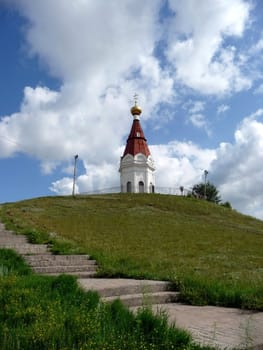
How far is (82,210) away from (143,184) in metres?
24.5

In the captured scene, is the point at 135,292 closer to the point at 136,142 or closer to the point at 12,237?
the point at 12,237

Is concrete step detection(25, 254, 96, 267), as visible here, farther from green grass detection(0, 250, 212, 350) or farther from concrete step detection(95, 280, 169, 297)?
green grass detection(0, 250, 212, 350)

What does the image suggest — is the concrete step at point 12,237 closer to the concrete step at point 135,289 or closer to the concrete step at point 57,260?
the concrete step at point 57,260

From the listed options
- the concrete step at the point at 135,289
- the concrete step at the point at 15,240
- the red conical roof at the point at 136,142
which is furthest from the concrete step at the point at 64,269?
the red conical roof at the point at 136,142

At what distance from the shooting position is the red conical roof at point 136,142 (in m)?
54.1

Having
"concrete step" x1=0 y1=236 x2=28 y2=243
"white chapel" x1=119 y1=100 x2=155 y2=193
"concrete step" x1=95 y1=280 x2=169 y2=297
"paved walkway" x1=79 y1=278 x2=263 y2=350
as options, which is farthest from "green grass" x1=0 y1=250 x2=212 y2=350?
"white chapel" x1=119 y1=100 x2=155 y2=193

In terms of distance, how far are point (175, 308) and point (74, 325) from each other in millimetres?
2485

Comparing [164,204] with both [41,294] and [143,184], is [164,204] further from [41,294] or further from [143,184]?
[41,294]

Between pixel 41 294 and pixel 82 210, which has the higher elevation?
pixel 82 210

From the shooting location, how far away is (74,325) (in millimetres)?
3768

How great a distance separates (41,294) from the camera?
4895 millimetres

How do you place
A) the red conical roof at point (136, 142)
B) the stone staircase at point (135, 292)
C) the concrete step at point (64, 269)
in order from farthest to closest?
the red conical roof at point (136, 142), the concrete step at point (64, 269), the stone staircase at point (135, 292)

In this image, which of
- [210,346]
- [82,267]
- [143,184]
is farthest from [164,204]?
[210,346]

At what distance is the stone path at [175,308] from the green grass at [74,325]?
1.62 feet
